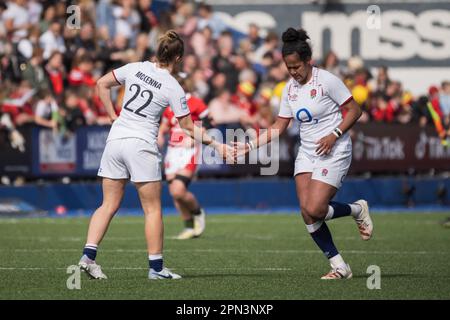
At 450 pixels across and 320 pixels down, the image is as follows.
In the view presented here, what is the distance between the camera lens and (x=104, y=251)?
51.8ft

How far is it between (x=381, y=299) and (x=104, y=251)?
595 cm

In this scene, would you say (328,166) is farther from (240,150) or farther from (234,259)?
(234,259)

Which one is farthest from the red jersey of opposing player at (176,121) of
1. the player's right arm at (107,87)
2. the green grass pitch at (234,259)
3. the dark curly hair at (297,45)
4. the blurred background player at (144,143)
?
the dark curly hair at (297,45)

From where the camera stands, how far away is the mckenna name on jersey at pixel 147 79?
39.5 ft

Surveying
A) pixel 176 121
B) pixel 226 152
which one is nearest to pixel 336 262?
pixel 226 152

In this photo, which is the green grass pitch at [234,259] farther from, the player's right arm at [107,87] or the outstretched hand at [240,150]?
the player's right arm at [107,87]

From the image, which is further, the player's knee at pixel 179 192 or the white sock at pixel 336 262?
the player's knee at pixel 179 192

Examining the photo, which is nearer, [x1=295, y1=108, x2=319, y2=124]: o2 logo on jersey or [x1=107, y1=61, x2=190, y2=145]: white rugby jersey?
[x1=107, y1=61, x2=190, y2=145]: white rugby jersey

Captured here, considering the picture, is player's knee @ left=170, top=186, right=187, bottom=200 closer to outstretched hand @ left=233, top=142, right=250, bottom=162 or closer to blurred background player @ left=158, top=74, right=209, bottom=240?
blurred background player @ left=158, top=74, right=209, bottom=240

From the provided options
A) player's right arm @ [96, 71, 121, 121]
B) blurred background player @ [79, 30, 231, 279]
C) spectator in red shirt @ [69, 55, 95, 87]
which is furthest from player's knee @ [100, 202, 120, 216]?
spectator in red shirt @ [69, 55, 95, 87]

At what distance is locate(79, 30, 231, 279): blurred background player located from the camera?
12.0m

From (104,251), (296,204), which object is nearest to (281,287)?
(104,251)

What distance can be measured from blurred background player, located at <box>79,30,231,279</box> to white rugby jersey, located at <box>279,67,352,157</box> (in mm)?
1129
